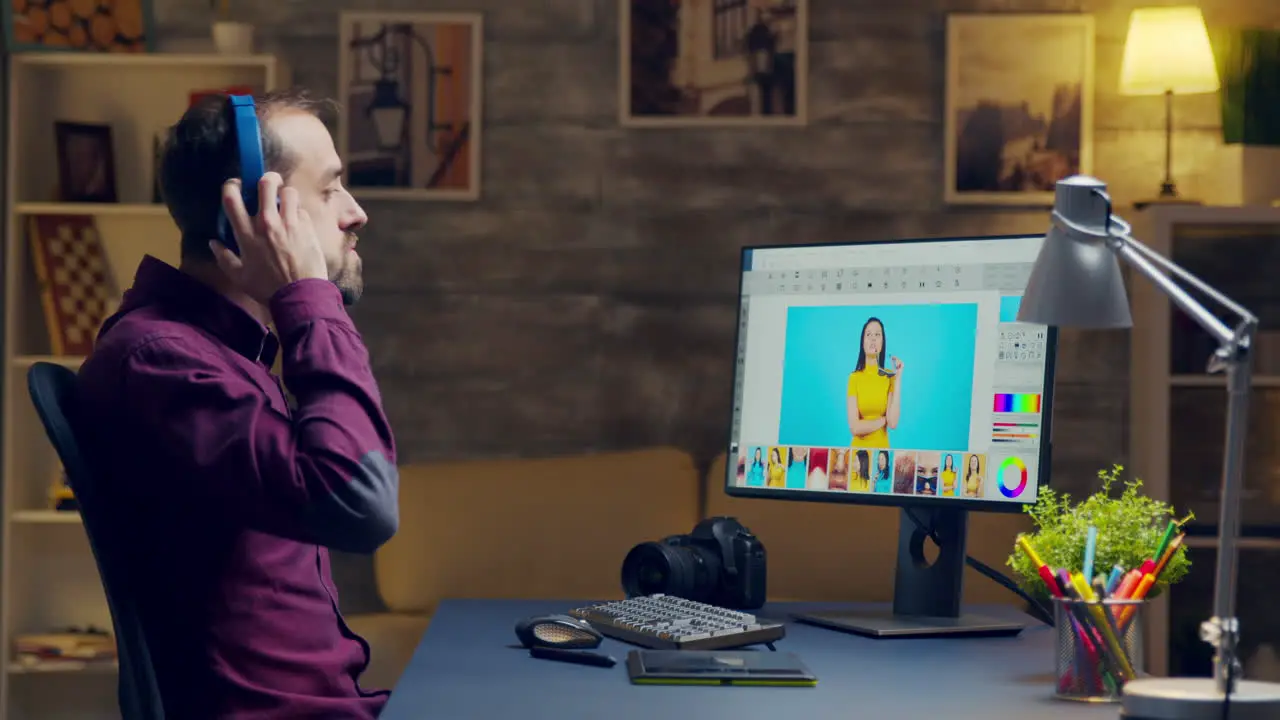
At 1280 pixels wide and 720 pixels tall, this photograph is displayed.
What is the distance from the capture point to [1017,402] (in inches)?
72.6

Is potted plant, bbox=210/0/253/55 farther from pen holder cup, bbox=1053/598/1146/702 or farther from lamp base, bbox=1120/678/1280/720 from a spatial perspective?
lamp base, bbox=1120/678/1280/720

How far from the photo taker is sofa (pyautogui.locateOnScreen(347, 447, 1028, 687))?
3.19m

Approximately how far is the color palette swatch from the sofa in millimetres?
1336

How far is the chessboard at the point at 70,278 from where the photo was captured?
126 inches

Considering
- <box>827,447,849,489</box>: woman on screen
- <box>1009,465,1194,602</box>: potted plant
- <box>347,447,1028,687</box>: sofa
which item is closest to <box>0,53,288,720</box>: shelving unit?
<box>347,447,1028,687</box>: sofa

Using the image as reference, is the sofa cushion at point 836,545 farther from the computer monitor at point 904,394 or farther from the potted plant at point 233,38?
the potted plant at point 233,38

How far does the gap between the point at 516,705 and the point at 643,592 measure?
736mm

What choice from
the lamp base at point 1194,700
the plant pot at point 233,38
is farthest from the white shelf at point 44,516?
the lamp base at point 1194,700

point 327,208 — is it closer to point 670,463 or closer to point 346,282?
point 346,282

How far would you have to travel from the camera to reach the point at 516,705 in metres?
1.40

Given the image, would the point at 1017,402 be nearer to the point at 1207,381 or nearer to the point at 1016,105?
the point at 1207,381

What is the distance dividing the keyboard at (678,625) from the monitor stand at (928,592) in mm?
161

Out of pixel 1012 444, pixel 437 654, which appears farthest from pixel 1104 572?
pixel 437 654

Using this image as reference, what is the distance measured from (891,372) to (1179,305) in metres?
0.75
